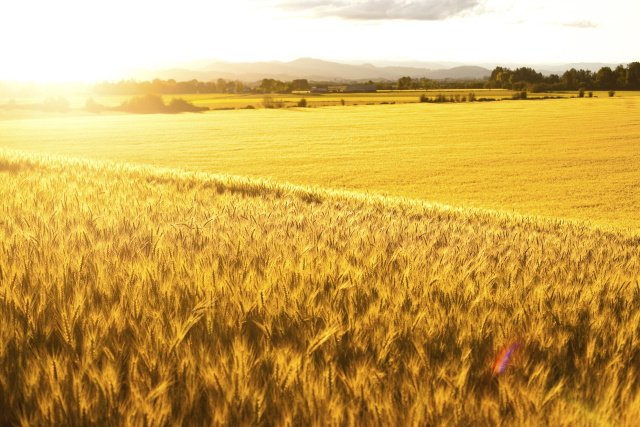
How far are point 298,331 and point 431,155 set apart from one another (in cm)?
2469

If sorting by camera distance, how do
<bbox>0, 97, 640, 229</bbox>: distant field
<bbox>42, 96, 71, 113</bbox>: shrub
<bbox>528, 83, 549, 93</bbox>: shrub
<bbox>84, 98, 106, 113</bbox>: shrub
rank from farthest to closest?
1. <bbox>528, 83, 549, 93</bbox>: shrub
2. <bbox>84, 98, 106, 113</bbox>: shrub
3. <bbox>42, 96, 71, 113</bbox>: shrub
4. <bbox>0, 97, 640, 229</bbox>: distant field

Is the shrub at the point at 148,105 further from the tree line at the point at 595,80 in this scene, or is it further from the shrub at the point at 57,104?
the tree line at the point at 595,80

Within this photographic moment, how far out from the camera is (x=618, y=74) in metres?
112

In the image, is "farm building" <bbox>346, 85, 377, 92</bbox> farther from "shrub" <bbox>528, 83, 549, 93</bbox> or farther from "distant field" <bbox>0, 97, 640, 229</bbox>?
"distant field" <bbox>0, 97, 640, 229</bbox>

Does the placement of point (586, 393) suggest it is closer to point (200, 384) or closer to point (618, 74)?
point (200, 384)

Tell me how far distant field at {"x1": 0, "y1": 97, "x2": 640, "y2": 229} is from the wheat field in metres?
11.3

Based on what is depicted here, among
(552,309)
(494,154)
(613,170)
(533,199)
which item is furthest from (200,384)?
(494,154)

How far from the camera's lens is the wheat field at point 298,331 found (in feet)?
4.05

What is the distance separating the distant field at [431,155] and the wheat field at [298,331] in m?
11.3

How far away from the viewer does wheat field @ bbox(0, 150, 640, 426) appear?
48.6 inches

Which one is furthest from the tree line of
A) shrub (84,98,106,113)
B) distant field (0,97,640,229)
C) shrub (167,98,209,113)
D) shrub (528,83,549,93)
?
shrub (84,98,106,113)

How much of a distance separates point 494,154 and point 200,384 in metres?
27.2

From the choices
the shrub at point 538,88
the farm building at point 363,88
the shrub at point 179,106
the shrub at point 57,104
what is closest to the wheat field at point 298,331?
the shrub at point 179,106

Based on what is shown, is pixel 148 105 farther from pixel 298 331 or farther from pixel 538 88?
pixel 538 88
